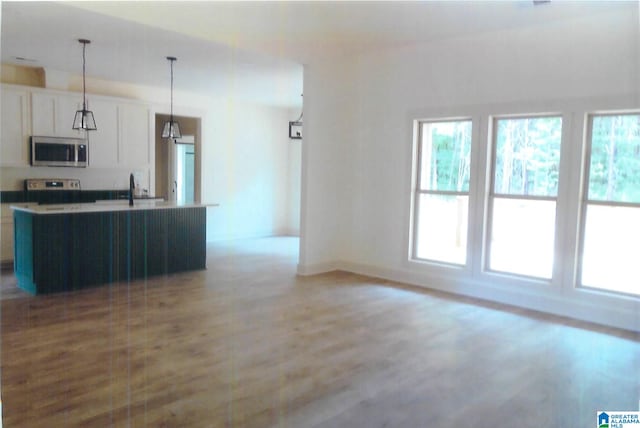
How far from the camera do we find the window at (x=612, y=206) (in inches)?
177

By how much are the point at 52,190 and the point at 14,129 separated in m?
0.99

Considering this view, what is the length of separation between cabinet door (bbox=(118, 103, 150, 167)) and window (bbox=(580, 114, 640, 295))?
20.7 ft

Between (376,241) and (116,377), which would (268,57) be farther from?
(116,377)

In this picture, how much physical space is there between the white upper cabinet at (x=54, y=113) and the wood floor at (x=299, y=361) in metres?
2.77

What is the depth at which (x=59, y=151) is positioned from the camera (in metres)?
6.88

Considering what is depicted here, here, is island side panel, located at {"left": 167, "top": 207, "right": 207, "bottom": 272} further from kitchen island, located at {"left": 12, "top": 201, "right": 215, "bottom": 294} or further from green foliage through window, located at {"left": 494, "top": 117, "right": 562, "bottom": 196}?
green foliage through window, located at {"left": 494, "top": 117, "right": 562, "bottom": 196}

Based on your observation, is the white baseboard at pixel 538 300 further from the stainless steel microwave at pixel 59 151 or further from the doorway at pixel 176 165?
the doorway at pixel 176 165

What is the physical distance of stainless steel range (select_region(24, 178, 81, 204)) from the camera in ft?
22.7

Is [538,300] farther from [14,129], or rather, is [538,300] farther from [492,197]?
[14,129]

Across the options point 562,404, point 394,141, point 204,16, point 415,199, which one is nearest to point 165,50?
point 204,16

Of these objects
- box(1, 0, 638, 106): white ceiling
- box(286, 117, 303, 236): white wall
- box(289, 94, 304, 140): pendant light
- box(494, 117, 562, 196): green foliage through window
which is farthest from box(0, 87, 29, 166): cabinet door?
box(494, 117, 562, 196): green foliage through window

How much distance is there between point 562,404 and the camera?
9.75 feet

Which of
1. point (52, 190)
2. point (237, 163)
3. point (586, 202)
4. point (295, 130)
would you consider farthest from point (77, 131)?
point (586, 202)

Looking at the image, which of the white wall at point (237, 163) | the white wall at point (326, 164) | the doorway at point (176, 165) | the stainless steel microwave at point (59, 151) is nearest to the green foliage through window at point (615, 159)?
the white wall at point (326, 164)
